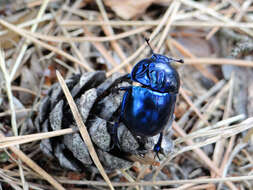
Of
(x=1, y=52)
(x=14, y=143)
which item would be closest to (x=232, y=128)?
(x=14, y=143)

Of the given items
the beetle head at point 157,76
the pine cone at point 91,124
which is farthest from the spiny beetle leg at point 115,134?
the beetle head at point 157,76

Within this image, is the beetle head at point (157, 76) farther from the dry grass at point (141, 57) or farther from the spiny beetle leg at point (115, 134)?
the dry grass at point (141, 57)

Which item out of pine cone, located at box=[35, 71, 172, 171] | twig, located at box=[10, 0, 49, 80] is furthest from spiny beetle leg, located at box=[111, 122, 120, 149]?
twig, located at box=[10, 0, 49, 80]

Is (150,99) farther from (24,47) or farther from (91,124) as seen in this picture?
(24,47)

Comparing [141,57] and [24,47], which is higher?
[24,47]

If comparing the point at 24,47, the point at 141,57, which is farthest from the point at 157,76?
the point at 24,47

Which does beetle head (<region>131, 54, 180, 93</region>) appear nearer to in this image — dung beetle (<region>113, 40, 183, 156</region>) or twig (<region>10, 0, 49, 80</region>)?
dung beetle (<region>113, 40, 183, 156</region>)
